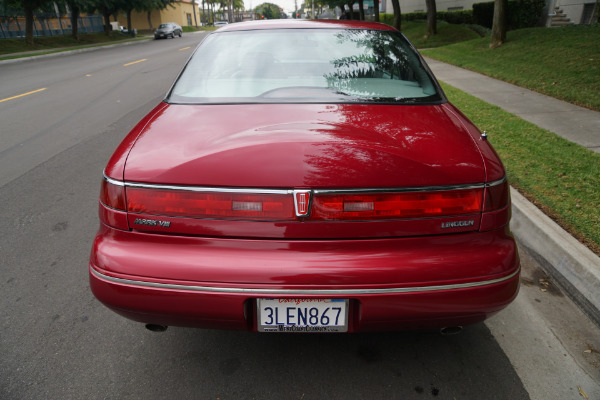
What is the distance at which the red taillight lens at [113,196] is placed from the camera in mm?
1802

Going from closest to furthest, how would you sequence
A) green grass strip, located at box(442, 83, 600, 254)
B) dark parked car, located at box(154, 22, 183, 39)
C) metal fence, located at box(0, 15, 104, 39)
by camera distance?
green grass strip, located at box(442, 83, 600, 254)
metal fence, located at box(0, 15, 104, 39)
dark parked car, located at box(154, 22, 183, 39)

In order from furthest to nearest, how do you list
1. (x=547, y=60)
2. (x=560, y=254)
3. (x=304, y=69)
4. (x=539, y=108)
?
(x=547, y=60) → (x=539, y=108) → (x=560, y=254) → (x=304, y=69)

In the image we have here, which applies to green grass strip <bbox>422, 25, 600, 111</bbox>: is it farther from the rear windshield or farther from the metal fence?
the metal fence

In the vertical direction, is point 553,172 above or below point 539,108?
below

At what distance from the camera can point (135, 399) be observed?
1.96 metres

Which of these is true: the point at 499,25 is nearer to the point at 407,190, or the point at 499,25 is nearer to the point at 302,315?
the point at 407,190

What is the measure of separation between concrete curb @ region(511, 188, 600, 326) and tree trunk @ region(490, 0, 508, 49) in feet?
37.3

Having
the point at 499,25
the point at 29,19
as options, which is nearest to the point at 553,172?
the point at 499,25

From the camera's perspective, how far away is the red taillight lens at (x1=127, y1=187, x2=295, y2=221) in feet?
5.59

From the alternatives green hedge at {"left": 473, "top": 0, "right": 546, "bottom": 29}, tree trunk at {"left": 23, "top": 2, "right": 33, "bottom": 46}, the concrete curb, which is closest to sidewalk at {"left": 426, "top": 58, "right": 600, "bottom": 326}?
the concrete curb

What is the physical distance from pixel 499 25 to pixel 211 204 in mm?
13897

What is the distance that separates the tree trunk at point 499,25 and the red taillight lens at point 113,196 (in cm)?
1384

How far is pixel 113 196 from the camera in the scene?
183 cm

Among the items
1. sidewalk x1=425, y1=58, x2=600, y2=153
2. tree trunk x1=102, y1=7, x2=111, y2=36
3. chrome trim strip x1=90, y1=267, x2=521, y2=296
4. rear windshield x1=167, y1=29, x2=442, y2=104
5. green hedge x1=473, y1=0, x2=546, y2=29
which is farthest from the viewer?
tree trunk x1=102, y1=7, x2=111, y2=36
